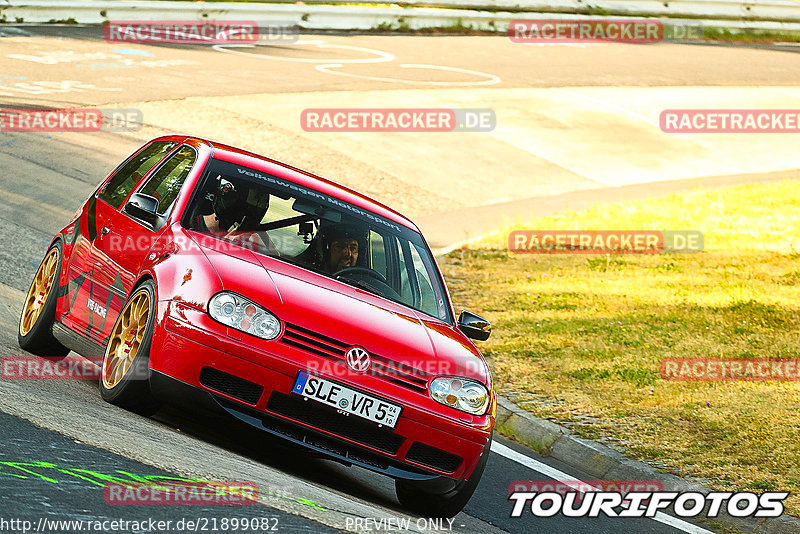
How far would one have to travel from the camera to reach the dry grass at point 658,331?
856cm

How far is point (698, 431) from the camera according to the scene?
8.73 meters

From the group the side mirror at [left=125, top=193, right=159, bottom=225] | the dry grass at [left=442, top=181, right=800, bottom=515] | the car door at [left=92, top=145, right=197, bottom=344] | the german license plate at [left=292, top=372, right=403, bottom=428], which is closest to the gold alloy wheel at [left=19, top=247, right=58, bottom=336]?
the car door at [left=92, top=145, right=197, bottom=344]

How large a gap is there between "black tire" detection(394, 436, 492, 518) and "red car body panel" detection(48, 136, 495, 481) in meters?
0.08

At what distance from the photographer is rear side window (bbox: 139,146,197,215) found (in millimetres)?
7316

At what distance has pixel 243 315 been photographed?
5.93 m

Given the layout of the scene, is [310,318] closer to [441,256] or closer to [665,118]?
[441,256]

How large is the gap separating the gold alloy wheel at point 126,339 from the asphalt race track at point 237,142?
18 cm

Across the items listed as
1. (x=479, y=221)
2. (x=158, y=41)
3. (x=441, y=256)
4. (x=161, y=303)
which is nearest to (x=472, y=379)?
(x=161, y=303)

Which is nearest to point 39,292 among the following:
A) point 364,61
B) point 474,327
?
point 474,327

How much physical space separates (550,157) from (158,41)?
935 cm

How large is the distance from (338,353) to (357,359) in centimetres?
10

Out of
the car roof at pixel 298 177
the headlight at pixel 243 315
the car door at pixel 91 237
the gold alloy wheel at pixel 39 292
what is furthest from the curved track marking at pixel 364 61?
the headlight at pixel 243 315

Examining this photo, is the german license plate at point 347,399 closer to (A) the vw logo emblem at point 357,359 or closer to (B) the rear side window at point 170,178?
(A) the vw logo emblem at point 357,359

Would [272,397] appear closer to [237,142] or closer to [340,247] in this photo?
[340,247]
